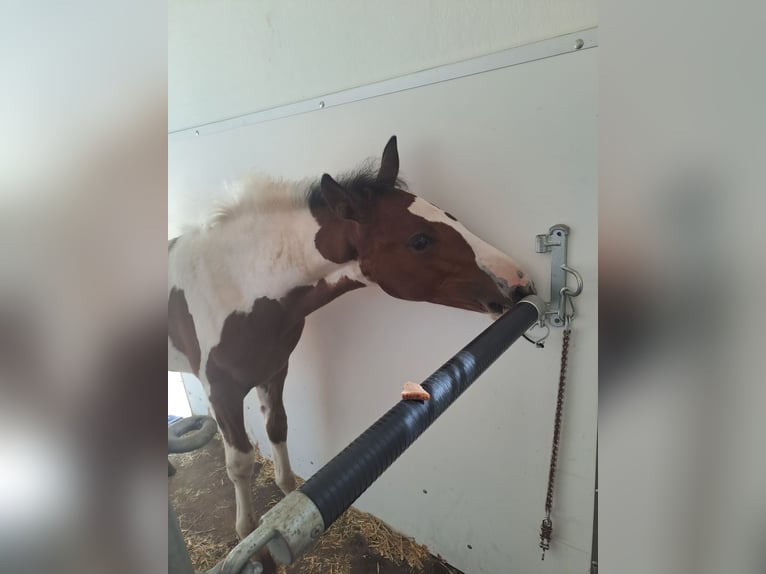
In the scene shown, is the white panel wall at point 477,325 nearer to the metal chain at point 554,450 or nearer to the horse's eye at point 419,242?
the metal chain at point 554,450

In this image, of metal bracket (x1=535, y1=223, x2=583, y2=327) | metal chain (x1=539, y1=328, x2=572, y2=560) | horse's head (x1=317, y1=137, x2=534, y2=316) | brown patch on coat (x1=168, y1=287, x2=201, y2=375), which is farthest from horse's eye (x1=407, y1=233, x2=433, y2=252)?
brown patch on coat (x1=168, y1=287, x2=201, y2=375)

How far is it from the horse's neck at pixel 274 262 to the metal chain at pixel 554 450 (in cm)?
49

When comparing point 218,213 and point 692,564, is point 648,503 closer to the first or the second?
point 692,564

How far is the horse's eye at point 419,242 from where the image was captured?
693 mm

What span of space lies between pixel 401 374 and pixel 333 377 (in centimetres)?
30

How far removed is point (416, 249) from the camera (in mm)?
699

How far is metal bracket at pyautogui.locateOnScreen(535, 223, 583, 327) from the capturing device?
0.70 metres

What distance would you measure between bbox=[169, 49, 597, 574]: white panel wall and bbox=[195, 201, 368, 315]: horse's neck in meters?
0.20

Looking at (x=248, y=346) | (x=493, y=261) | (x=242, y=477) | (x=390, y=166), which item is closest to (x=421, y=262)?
(x=493, y=261)

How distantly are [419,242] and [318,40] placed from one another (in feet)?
2.32

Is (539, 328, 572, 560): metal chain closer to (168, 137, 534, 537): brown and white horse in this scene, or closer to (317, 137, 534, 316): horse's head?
(317, 137, 534, 316): horse's head

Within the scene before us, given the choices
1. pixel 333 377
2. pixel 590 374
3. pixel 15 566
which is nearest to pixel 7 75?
pixel 15 566

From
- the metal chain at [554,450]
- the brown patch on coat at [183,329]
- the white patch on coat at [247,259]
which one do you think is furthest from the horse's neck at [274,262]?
the metal chain at [554,450]

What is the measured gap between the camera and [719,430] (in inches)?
7.7
